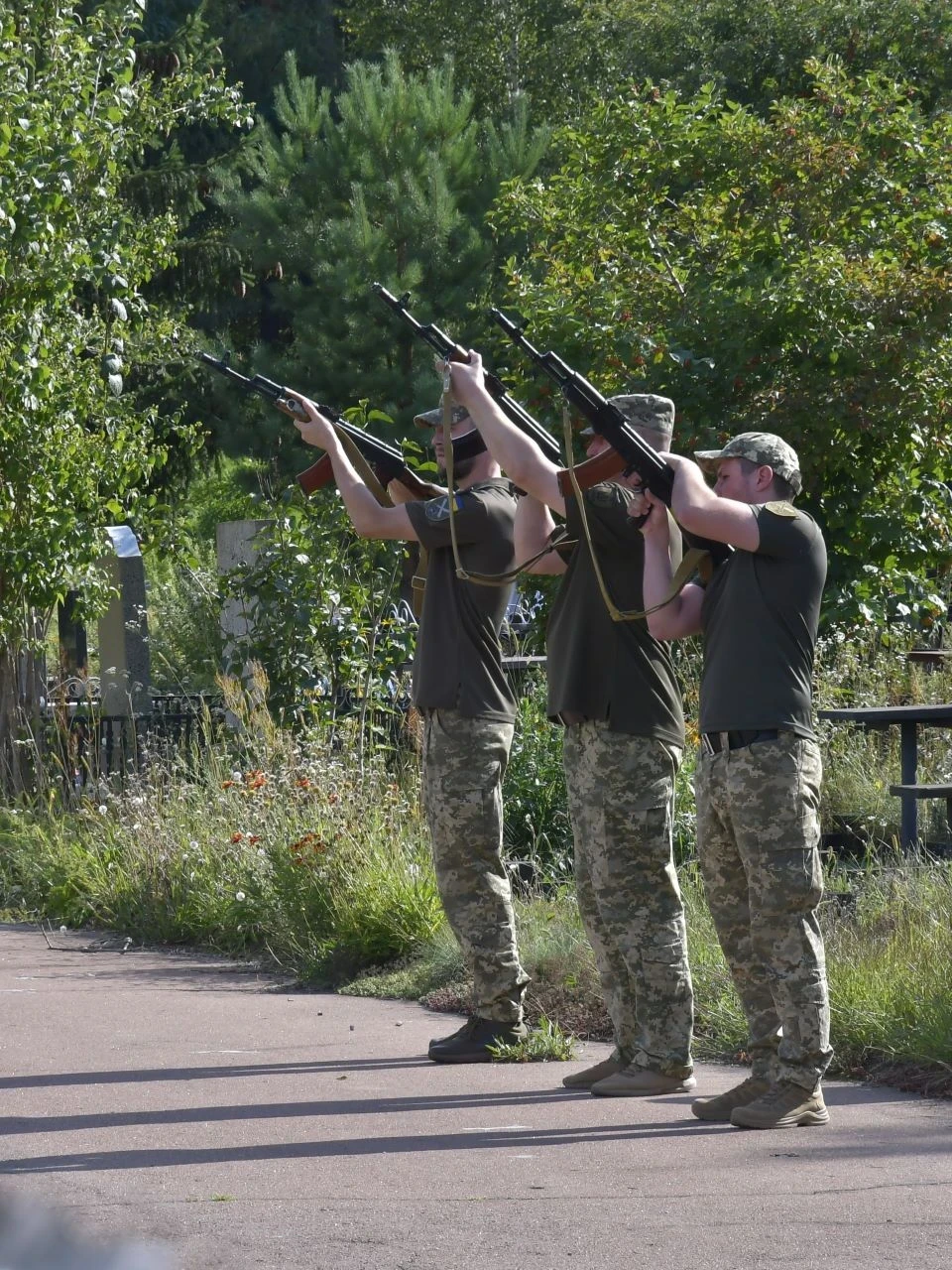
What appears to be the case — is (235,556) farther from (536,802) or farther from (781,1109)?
(781,1109)

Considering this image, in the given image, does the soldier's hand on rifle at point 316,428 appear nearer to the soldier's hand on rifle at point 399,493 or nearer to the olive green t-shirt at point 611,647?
the soldier's hand on rifle at point 399,493

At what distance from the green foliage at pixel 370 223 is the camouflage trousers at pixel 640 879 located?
17.3 m

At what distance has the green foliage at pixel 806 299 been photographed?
11625mm

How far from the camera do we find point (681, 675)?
10539 mm

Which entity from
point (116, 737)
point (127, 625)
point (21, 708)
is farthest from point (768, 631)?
point (127, 625)

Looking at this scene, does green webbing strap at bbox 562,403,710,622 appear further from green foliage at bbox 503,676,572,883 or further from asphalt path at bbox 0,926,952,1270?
green foliage at bbox 503,676,572,883

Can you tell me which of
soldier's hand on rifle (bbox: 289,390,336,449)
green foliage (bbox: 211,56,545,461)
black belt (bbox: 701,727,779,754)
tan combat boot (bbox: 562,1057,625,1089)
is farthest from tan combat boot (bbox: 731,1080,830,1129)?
green foliage (bbox: 211,56,545,461)

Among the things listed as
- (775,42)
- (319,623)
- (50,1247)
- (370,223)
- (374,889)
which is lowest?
(374,889)

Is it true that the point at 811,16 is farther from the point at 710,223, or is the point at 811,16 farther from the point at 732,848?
the point at 732,848

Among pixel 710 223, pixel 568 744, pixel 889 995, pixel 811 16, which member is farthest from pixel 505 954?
pixel 811 16

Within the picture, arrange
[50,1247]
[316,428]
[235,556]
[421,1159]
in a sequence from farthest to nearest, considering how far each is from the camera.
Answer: [235,556] → [316,428] → [421,1159] → [50,1247]

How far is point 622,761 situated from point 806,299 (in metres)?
6.95

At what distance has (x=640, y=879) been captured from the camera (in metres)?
5.38

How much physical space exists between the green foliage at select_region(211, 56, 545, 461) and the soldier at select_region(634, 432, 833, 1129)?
57.8 feet
